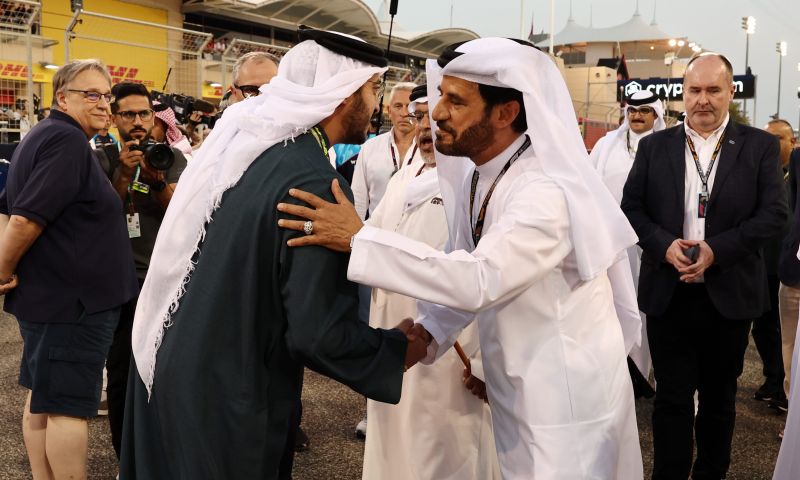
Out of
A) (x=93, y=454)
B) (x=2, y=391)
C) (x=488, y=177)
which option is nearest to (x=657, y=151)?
(x=488, y=177)

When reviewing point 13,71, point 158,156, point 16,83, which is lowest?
point 158,156

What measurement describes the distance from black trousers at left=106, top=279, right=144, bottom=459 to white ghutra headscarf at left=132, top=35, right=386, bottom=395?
1.78 m

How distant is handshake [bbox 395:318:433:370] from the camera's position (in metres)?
2.34

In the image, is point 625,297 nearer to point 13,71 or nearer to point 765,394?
point 765,394

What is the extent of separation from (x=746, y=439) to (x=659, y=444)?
140 cm

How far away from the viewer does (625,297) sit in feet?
8.50

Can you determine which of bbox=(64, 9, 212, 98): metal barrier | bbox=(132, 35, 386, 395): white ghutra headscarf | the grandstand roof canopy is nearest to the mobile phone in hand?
bbox=(132, 35, 386, 395): white ghutra headscarf

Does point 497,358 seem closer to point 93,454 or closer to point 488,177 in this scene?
point 488,177

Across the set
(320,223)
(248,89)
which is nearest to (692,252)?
(320,223)

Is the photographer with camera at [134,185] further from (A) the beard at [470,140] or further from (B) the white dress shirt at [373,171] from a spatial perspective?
(A) the beard at [470,140]

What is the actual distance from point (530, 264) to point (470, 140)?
46 centimetres

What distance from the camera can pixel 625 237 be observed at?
227cm

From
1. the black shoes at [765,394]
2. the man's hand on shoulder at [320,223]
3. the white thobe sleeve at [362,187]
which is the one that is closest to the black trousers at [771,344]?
the black shoes at [765,394]

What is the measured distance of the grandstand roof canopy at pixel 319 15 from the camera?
1077 inches
